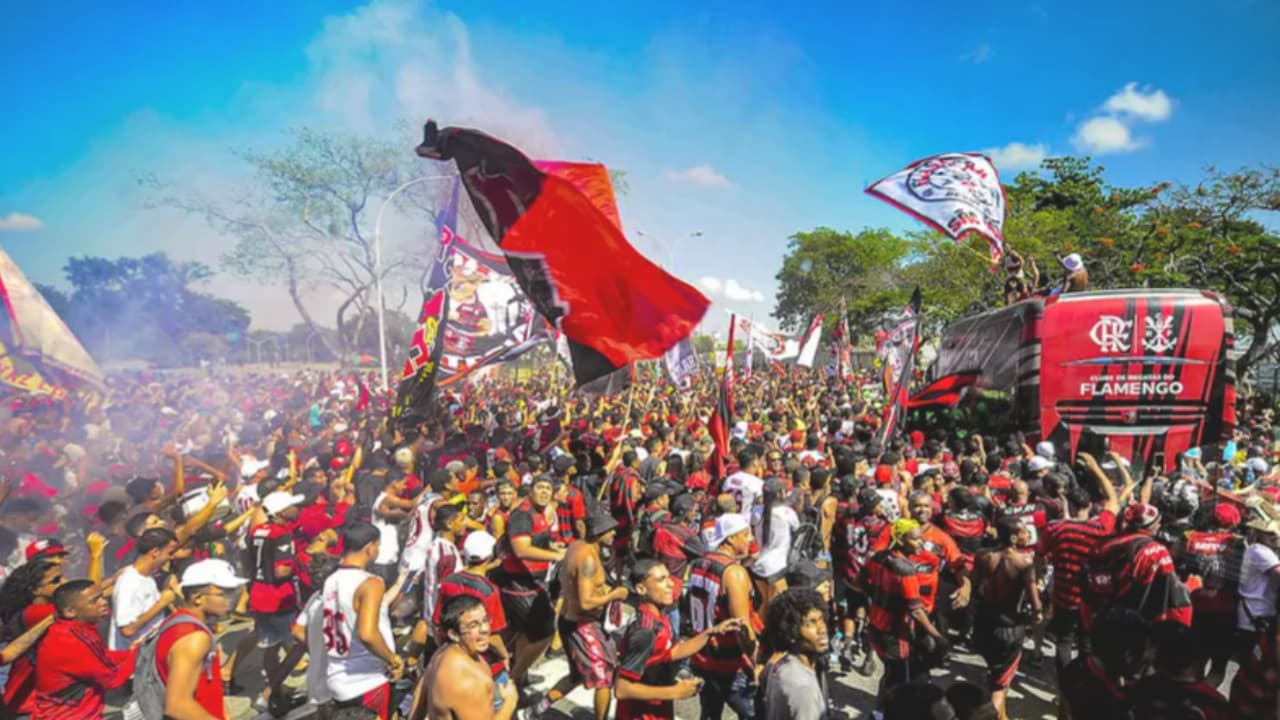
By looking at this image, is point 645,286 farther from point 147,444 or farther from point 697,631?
point 147,444

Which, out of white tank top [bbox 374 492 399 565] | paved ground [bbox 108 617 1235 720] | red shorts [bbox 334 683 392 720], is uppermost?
white tank top [bbox 374 492 399 565]

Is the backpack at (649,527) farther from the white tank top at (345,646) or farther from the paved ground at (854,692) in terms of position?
the white tank top at (345,646)

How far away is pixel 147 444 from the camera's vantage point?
12383mm

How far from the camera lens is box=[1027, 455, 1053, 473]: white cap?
7750 millimetres

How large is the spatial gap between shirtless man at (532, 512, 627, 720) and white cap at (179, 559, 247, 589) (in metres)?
2.03

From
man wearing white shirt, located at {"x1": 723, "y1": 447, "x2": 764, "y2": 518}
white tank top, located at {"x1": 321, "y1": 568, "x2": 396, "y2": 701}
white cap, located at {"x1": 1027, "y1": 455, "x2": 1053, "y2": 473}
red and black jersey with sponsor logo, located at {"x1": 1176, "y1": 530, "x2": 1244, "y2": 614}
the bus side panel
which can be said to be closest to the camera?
white tank top, located at {"x1": 321, "y1": 568, "x2": 396, "y2": 701}

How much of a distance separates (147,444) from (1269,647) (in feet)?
51.2

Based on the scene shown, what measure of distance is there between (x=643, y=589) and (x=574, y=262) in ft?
10.6

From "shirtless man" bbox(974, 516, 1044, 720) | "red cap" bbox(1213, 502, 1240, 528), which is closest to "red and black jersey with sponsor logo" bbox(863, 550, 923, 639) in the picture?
"shirtless man" bbox(974, 516, 1044, 720)

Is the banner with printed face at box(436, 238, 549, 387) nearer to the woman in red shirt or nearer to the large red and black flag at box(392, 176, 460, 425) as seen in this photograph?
the large red and black flag at box(392, 176, 460, 425)

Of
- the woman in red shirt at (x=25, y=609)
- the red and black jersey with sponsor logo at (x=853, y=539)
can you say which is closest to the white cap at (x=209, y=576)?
the woman in red shirt at (x=25, y=609)

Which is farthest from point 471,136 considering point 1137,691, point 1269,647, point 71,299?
point 71,299

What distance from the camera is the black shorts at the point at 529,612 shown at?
525 cm

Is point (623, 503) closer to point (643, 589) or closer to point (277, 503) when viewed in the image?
point (277, 503)
